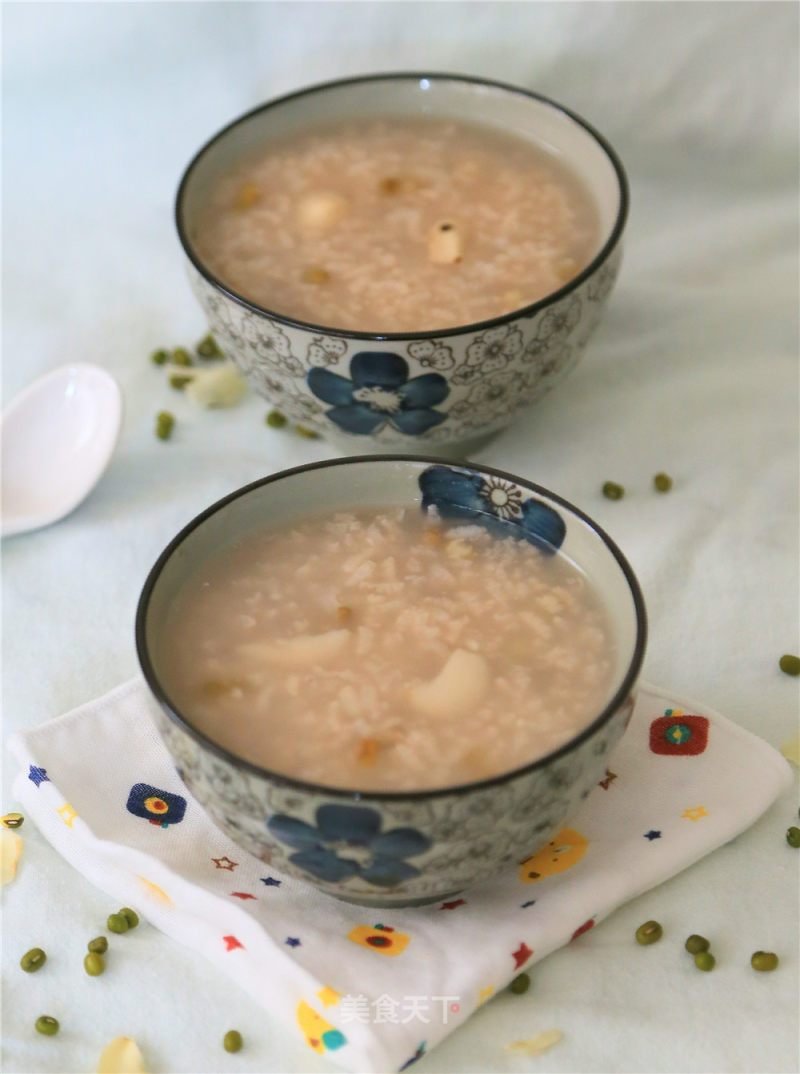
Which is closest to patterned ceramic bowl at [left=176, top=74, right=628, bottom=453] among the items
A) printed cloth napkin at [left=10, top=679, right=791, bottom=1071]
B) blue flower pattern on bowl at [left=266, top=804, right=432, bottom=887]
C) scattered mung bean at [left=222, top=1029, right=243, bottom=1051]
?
printed cloth napkin at [left=10, top=679, right=791, bottom=1071]

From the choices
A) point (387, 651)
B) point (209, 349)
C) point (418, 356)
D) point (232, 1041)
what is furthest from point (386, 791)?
point (209, 349)

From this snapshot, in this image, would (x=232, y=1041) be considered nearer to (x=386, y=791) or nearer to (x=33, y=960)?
(x=33, y=960)

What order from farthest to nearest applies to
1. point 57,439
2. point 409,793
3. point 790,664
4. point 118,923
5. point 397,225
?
point 57,439, point 397,225, point 790,664, point 118,923, point 409,793

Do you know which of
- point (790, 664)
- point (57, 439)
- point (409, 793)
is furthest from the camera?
point (57, 439)

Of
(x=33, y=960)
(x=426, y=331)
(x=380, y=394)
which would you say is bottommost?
(x=33, y=960)

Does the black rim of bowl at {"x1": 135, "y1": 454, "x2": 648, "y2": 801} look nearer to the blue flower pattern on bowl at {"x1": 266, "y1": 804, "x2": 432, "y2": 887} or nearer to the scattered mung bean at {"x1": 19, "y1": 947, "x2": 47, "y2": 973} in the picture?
the blue flower pattern on bowl at {"x1": 266, "y1": 804, "x2": 432, "y2": 887}

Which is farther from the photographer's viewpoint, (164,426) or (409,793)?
(164,426)
